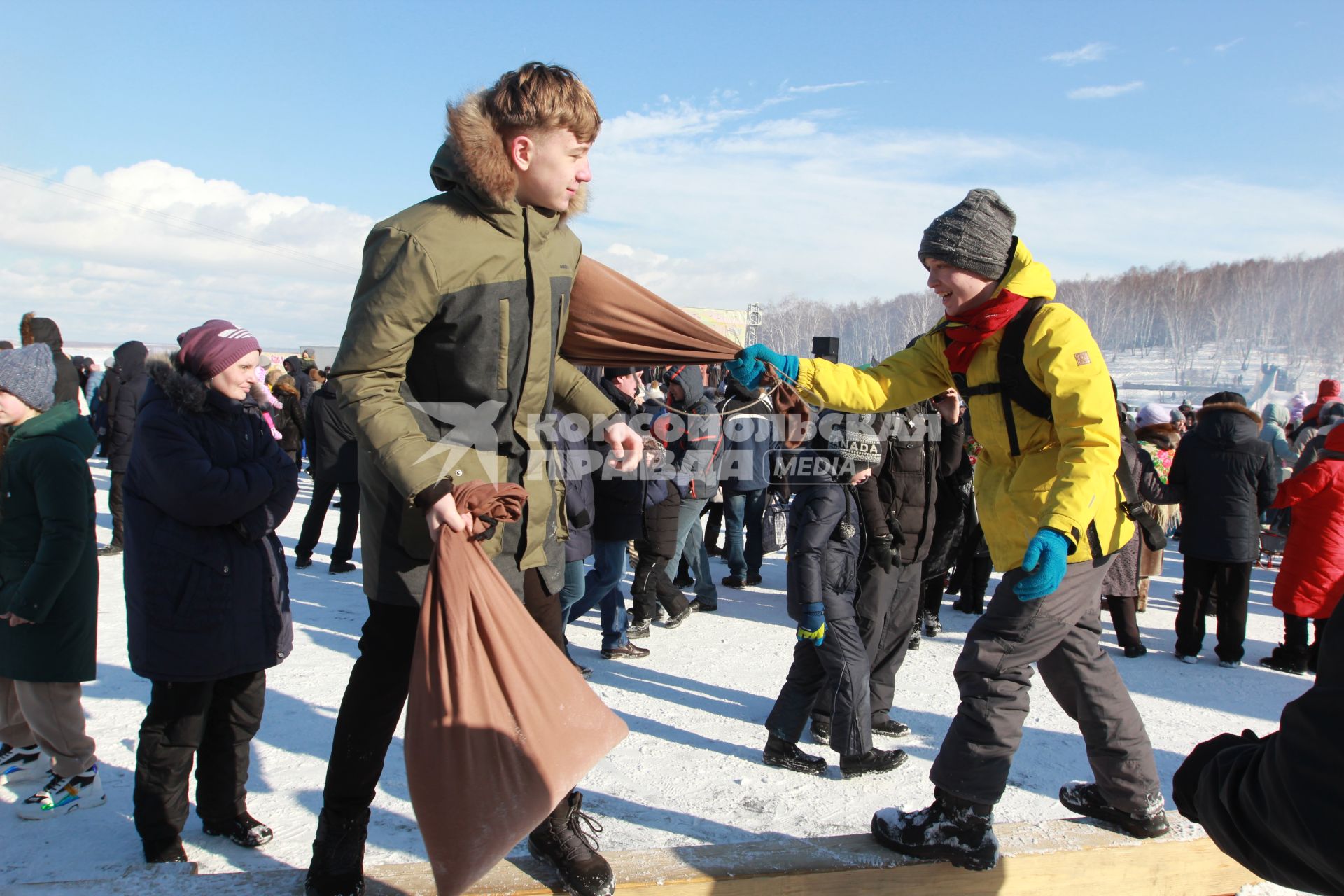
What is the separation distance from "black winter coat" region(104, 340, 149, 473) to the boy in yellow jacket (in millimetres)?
7825

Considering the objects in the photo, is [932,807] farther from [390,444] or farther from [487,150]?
[487,150]

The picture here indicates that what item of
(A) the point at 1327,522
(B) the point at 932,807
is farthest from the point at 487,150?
(A) the point at 1327,522

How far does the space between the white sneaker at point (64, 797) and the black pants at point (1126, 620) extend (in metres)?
6.13

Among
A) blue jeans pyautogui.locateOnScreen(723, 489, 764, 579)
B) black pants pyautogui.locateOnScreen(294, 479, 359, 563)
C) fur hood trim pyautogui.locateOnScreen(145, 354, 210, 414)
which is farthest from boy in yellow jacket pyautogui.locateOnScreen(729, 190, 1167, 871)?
black pants pyautogui.locateOnScreen(294, 479, 359, 563)

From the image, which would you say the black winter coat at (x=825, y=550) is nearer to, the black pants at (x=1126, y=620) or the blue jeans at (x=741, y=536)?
the black pants at (x=1126, y=620)

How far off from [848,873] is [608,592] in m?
3.37

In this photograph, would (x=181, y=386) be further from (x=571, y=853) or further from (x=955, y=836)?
(x=955, y=836)

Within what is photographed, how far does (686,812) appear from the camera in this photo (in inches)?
133

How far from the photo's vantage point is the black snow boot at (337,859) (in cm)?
203

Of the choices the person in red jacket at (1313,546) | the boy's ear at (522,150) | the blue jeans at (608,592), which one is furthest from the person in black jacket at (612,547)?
the person in red jacket at (1313,546)

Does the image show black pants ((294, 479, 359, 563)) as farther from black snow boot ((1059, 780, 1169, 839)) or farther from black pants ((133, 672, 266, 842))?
black snow boot ((1059, 780, 1169, 839))

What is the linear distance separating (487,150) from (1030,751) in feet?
12.4

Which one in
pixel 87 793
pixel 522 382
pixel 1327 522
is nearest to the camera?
pixel 522 382

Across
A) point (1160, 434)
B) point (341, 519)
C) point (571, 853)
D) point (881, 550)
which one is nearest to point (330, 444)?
point (341, 519)
